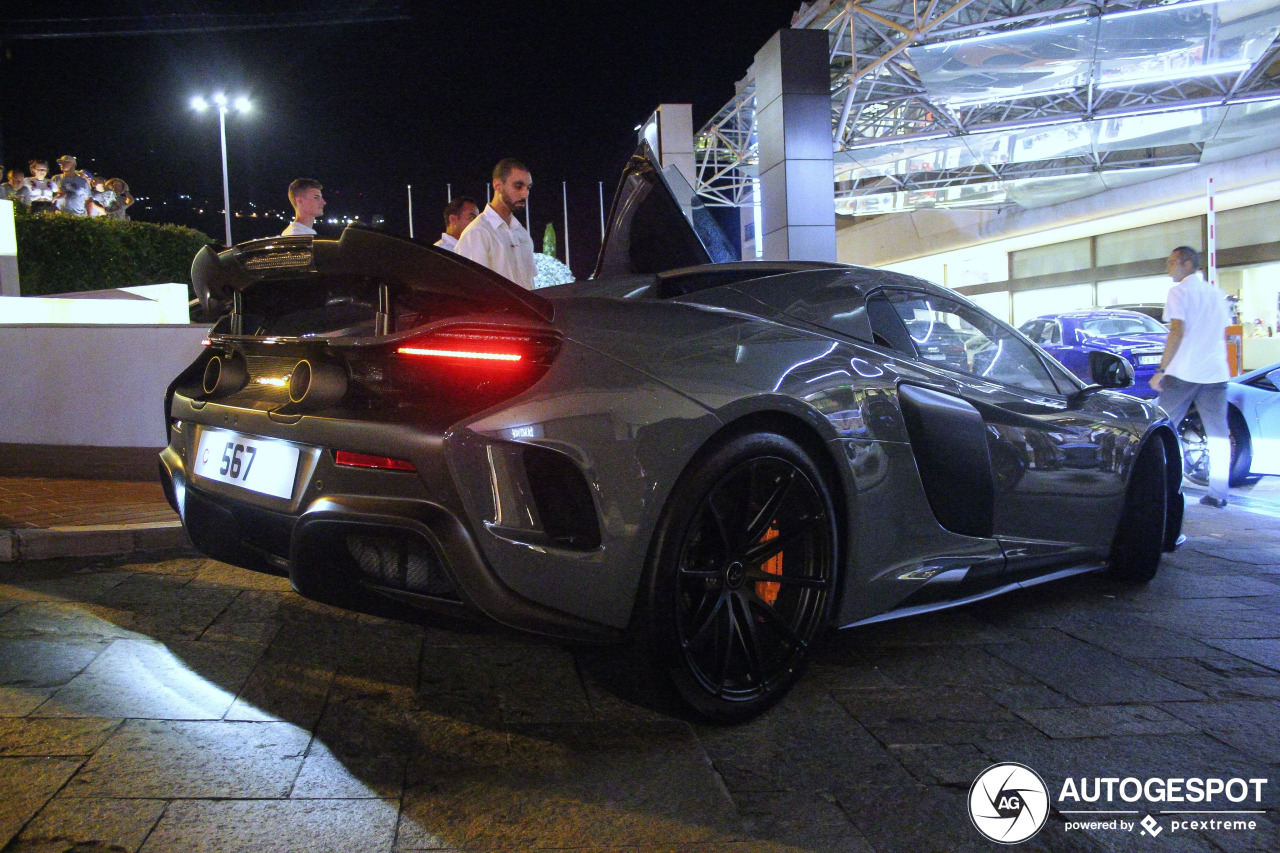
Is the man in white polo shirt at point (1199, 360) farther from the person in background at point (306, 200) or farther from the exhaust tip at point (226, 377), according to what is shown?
the exhaust tip at point (226, 377)

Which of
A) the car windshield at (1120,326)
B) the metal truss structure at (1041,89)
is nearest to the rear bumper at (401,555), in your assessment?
the metal truss structure at (1041,89)

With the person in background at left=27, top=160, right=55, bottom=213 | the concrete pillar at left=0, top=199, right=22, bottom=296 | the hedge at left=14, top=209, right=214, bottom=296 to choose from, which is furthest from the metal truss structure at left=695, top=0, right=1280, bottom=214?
the person in background at left=27, top=160, right=55, bottom=213

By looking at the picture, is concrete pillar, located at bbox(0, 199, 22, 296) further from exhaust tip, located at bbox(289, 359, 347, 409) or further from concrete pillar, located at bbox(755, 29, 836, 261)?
exhaust tip, located at bbox(289, 359, 347, 409)

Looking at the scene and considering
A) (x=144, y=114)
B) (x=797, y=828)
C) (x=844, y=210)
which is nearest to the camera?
(x=797, y=828)

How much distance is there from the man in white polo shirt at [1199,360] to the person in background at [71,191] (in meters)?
16.6

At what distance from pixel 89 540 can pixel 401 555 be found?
3201 mm

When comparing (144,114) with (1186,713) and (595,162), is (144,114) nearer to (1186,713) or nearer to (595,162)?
(595,162)

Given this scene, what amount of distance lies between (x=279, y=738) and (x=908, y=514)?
1.90 meters

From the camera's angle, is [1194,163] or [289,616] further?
[1194,163]

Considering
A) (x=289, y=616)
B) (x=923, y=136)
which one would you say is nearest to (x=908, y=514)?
(x=289, y=616)

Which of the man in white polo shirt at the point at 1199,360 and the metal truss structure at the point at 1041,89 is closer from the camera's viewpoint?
the man in white polo shirt at the point at 1199,360

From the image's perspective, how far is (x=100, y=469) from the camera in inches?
283

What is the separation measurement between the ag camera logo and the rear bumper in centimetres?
91

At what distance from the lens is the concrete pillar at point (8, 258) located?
45.7ft
